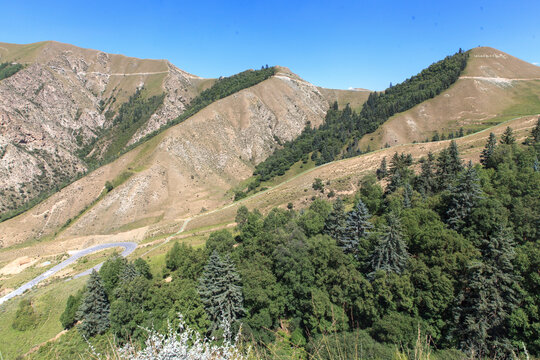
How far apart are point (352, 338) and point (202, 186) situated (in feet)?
294

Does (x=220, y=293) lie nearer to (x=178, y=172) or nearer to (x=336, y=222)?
(x=336, y=222)

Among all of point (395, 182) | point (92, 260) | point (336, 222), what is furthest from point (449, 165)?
point (92, 260)

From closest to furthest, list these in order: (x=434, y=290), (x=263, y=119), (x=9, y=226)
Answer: (x=434, y=290), (x=9, y=226), (x=263, y=119)

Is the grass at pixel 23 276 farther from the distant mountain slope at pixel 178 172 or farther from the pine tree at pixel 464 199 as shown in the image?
the pine tree at pixel 464 199

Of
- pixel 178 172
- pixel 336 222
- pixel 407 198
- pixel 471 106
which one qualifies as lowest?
pixel 336 222

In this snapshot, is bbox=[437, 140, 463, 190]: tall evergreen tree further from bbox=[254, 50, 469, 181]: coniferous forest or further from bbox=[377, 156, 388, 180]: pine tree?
bbox=[254, 50, 469, 181]: coniferous forest

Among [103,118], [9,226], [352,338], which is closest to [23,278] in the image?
[9,226]

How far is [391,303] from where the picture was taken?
22.4 m

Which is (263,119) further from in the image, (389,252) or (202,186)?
(389,252)

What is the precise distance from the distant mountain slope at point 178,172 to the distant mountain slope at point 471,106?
54816 mm

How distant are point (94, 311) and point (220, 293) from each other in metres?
15.3

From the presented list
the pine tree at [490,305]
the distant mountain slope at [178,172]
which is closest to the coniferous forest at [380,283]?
the pine tree at [490,305]

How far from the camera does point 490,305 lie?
1880 centimetres

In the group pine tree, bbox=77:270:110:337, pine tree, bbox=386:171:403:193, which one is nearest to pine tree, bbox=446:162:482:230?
pine tree, bbox=386:171:403:193
